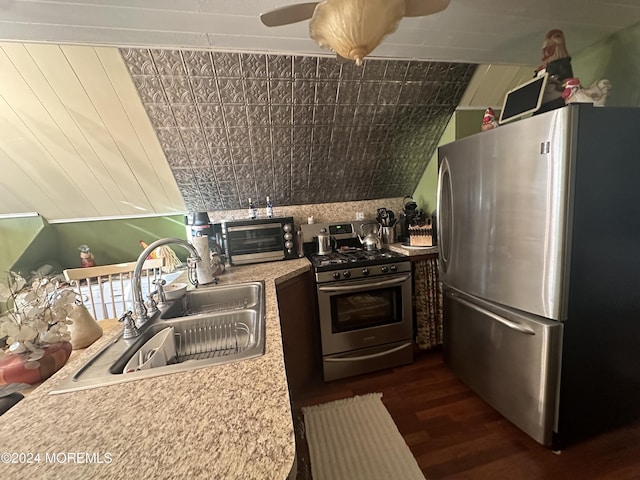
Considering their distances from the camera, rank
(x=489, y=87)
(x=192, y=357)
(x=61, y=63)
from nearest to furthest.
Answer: (x=192, y=357), (x=61, y=63), (x=489, y=87)

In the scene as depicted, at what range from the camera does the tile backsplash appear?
5.74ft

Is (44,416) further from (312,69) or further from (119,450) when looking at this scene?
(312,69)

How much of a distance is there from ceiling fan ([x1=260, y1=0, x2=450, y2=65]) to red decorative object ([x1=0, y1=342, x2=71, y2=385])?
4.56 ft

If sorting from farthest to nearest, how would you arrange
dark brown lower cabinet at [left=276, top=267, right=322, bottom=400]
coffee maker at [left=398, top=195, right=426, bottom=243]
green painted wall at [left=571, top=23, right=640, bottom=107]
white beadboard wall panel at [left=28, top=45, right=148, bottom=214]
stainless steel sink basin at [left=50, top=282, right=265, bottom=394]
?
1. coffee maker at [left=398, top=195, right=426, bottom=243]
2. dark brown lower cabinet at [left=276, top=267, right=322, bottom=400]
3. green painted wall at [left=571, top=23, right=640, bottom=107]
4. white beadboard wall panel at [left=28, top=45, right=148, bottom=214]
5. stainless steel sink basin at [left=50, top=282, right=265, bottom=394]

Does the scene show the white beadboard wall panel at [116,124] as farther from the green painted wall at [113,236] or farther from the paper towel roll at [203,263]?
the paper towel roll at [203,263]

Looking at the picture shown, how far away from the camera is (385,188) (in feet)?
9.26

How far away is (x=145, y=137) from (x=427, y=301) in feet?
8.49

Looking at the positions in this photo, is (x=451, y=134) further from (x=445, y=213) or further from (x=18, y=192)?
(x=18, y=192)

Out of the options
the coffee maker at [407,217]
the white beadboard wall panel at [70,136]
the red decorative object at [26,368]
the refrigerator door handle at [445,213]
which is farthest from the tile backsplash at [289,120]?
the red decorative object at [26,368]

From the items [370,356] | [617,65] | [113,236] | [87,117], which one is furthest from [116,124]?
[617,65]

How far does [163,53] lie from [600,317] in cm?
278

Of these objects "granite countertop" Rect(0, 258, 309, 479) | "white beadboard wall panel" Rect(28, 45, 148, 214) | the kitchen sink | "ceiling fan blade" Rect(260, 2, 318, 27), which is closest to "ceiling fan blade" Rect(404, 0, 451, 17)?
"ceiling fan blade" Rect(260, 2, 318, 27)

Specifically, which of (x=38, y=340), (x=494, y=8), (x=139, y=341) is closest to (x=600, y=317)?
Result: (x=494, y=8)

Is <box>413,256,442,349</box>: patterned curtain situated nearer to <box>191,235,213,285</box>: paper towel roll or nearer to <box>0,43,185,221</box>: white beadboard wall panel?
<box>191,235,213,285</box>: paper towel roll
